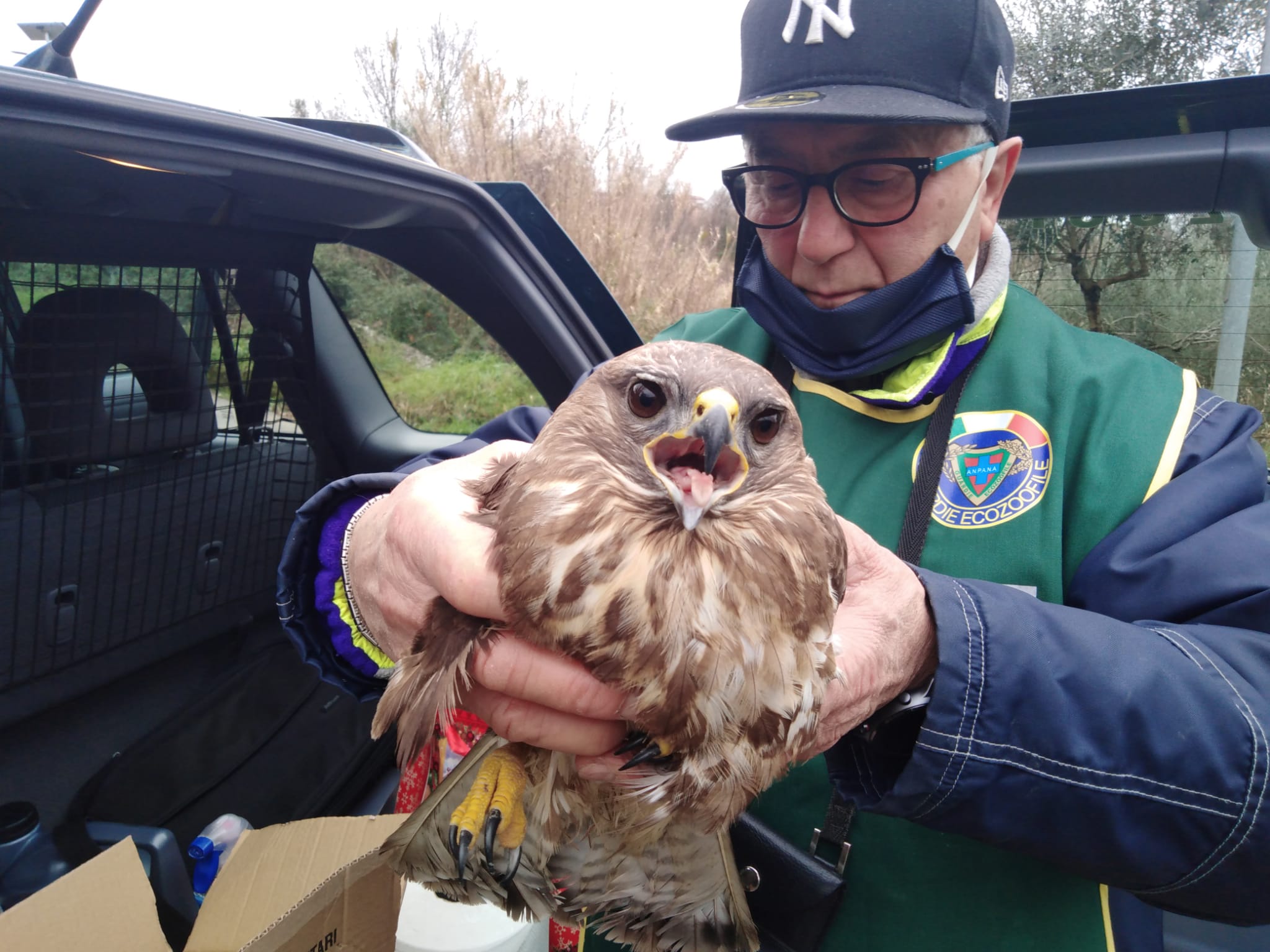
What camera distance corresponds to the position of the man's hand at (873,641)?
1.49 meters

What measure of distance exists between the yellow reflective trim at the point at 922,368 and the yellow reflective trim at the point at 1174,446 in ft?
1.62

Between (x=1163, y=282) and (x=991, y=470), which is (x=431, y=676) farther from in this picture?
(x=1163, y=282)

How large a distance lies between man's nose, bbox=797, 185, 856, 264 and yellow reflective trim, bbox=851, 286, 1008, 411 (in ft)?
1.20

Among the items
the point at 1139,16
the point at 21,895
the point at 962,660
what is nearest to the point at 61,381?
the point at 21,895

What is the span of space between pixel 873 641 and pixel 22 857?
2.57 meters

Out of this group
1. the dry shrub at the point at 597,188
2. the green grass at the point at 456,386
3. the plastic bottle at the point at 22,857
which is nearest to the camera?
the plastic bottle at the point at 22,857

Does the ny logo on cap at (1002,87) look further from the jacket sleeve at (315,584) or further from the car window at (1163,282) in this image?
the jacket sleeve at (315,584)

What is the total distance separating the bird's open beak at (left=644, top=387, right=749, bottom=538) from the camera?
141cm

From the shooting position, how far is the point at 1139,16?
2434mm

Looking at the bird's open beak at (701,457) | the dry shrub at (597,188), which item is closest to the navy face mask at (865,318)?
the bird's open beak at (701,457)

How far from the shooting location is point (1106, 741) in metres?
1.53

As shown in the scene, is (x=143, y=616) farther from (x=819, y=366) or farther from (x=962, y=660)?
(x=962, y=660)

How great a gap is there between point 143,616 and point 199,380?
0.88 meters

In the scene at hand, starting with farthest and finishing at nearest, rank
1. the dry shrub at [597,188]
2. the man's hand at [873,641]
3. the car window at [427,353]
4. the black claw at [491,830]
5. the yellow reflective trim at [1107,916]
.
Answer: the dry shrub at [597,188] → the car window at [427,353] → the yellow reflective trim at [1107,916] → the black claw at [491,830] → the man's hand at [873,641]
